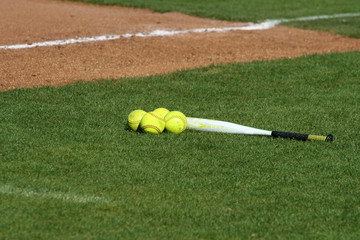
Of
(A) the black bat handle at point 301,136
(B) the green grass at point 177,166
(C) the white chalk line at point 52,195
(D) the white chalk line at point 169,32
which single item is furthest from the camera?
(D) the white chalk line at point 169,32

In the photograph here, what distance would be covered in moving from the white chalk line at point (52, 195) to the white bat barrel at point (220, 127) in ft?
7.99

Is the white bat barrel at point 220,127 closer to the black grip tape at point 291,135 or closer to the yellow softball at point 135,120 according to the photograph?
the black grip tape at point 291,135

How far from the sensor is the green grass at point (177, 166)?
5445mm

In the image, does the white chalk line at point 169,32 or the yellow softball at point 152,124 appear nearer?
the yellow softball at point 152,124

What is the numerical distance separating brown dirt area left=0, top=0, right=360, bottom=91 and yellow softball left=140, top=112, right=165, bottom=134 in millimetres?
2997

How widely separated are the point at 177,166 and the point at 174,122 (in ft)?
3.76

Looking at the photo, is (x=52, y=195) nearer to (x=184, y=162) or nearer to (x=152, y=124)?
(x=184, y=162)

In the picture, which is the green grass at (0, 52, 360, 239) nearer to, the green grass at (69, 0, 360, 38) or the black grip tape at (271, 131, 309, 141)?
the black grip tape at (271, 131, 309, 141)

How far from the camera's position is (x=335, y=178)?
6.56 m

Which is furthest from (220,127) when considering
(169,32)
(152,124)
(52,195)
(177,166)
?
(169,32)

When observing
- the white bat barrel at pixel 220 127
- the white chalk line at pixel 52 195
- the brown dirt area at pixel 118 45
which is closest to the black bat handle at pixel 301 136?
the white bat barrel at pixel 220 127

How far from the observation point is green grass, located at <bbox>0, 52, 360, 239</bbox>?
545cm

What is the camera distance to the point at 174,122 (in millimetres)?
7852

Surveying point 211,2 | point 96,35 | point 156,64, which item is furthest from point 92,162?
point 211,2
